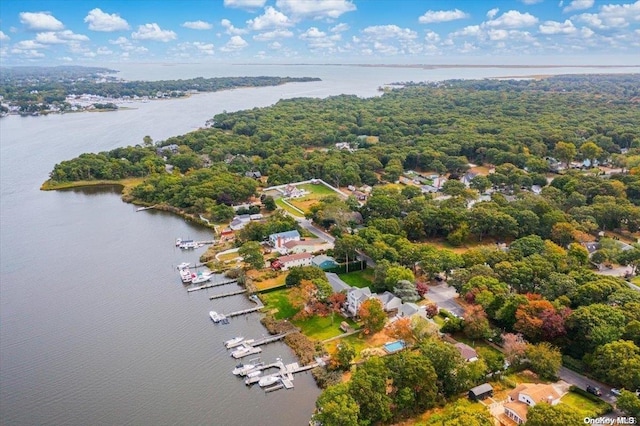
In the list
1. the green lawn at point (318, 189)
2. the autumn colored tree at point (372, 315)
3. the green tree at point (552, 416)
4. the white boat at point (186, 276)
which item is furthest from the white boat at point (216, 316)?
the green lawn at point (318, 189)

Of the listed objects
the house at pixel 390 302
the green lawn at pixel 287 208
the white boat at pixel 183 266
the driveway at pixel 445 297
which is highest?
the green lawn at pixel 287 208

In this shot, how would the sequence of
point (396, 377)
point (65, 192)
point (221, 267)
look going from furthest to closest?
1. point (65, 192)
2. point (221, 267)
3. point (396, 377)

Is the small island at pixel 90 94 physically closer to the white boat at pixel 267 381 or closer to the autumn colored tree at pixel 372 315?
the autumn colored tree at pixel 372 315

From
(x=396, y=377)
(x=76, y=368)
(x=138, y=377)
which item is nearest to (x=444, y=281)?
(x=396, y=377)

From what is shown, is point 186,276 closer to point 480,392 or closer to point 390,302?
point 390,302

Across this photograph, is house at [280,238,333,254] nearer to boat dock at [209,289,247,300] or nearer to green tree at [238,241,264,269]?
green tree at [238,241,264,269]

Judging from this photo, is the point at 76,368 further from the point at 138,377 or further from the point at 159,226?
the point at 159,226

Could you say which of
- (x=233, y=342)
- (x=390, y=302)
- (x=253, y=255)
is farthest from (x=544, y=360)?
(x=253, y=255)
